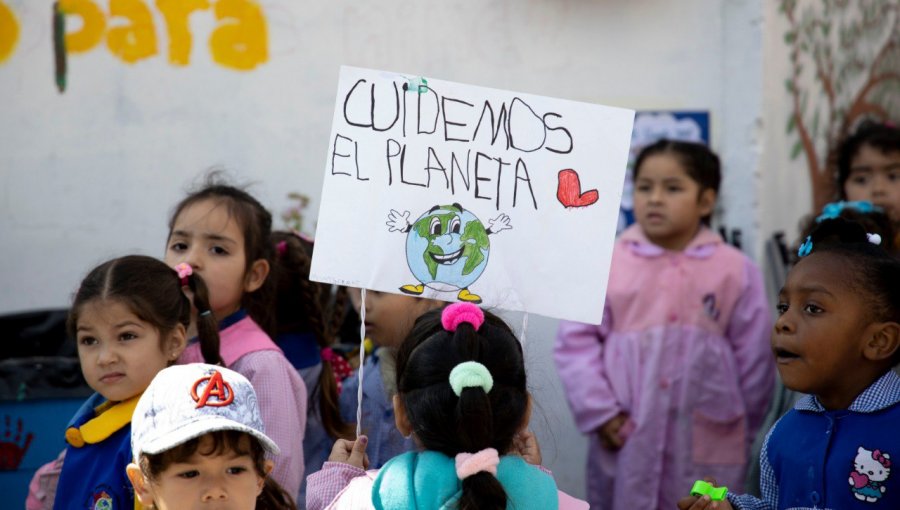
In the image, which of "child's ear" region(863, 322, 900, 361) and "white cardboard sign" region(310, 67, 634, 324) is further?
"white cardboard sign" region(310, 67, 634, 324)

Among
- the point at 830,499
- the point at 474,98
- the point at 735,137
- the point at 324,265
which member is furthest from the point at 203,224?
the point at 735,137

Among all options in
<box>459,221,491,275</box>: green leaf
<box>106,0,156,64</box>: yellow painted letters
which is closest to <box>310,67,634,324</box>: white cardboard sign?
<box>459,221,491,275</box>: green leaf

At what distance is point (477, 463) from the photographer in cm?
252

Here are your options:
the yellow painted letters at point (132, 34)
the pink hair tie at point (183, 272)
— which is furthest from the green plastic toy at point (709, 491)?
the yellow painted letters at point (132, 34)

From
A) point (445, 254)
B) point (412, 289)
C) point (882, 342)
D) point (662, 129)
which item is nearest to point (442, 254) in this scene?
point (445, 254)

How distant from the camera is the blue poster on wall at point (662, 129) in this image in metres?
5.77

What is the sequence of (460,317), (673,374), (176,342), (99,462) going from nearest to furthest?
(460,317), (99,462), (176,342), (673,374)

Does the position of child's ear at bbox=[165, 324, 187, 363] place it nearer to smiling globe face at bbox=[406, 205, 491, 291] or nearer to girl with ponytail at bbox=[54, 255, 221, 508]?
girl with ponytail at bbox=[54, 255, 221, 508]

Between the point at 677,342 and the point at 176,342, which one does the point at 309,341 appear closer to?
the point at 176,342

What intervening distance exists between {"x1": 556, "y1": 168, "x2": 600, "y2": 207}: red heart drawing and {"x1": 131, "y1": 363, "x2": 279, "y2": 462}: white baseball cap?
1015mm

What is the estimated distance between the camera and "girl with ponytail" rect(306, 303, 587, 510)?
100 inches

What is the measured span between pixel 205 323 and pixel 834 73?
163 inches

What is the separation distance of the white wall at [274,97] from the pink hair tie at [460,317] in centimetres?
306

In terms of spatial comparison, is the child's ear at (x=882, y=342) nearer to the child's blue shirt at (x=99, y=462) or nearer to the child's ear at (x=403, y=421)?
the child's ear at (x=403, y=421)
